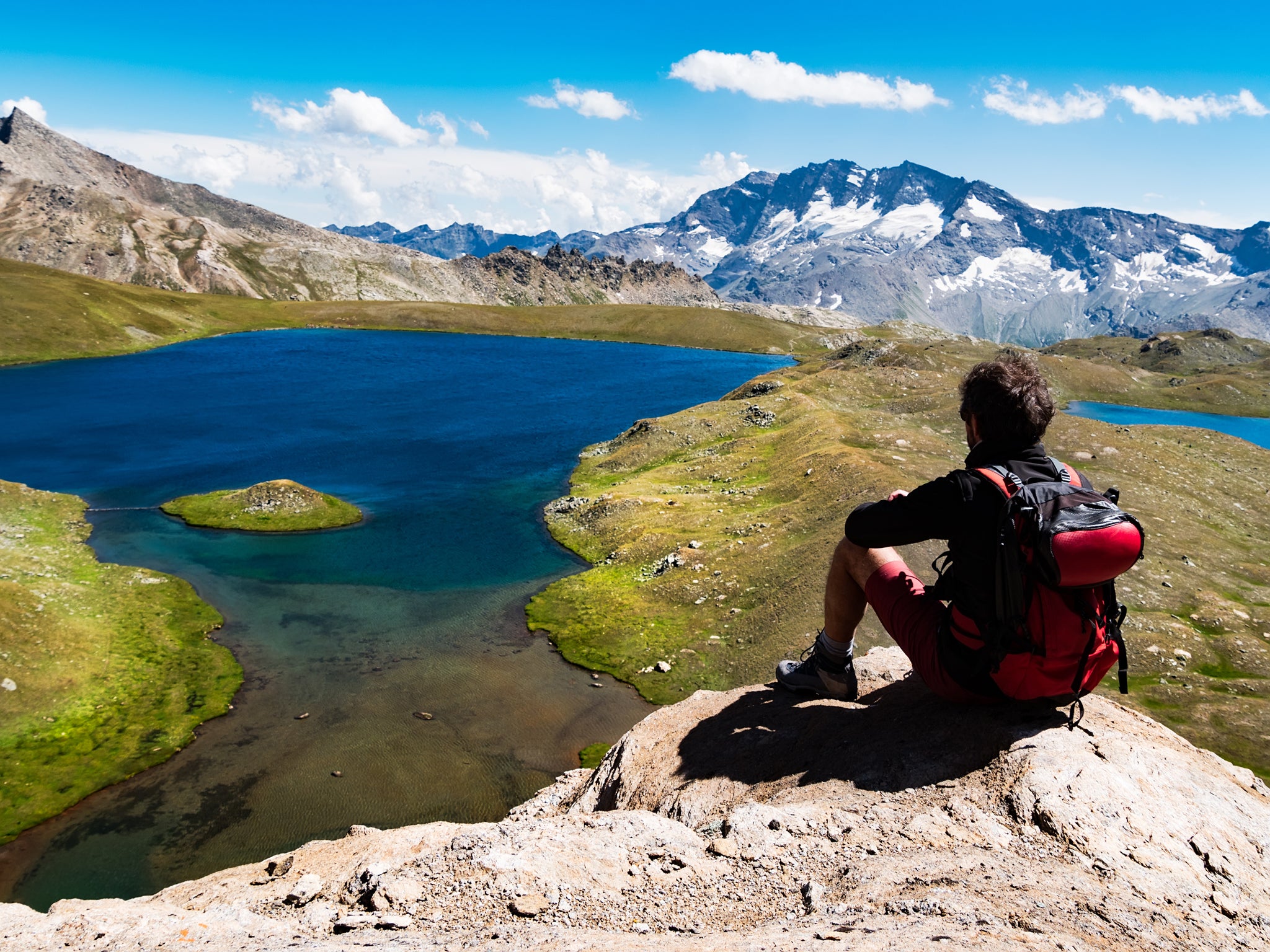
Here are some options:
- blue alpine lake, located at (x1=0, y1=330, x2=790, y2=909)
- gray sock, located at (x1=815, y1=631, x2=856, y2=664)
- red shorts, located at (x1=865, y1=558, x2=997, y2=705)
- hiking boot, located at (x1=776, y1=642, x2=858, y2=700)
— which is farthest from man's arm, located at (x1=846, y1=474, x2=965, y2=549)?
blue alpine lake, located at (x1=0, y1=330, x2=790, y2=909)

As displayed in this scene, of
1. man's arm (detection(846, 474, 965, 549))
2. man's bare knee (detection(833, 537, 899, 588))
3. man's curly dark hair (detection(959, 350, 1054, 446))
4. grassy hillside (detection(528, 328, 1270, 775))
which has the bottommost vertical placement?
grassy hillside (detection(528, 328, 1270, 775))

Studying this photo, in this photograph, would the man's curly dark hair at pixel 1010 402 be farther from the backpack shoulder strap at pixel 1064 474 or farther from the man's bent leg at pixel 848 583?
the man's bent leg at pixel 848 583

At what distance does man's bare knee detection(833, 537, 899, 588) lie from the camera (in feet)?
33.7

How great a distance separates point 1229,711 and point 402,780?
1199 inches

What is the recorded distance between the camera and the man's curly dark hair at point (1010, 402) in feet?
27.5

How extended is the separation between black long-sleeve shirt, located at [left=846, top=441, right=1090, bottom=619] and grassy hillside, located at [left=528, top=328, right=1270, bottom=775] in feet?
75.2

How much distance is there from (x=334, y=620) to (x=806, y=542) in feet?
87.5

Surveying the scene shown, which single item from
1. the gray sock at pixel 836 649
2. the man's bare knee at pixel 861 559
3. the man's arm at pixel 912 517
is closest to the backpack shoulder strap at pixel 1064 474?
the man's arm at pixel 912 517

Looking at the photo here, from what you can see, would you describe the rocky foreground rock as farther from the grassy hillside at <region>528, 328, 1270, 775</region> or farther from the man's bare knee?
the grassy hillside at <region>528, 328, 1270, 775</region>

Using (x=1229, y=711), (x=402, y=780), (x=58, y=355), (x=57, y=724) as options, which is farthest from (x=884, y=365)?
(x=58, y=355)

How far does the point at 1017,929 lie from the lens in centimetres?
631

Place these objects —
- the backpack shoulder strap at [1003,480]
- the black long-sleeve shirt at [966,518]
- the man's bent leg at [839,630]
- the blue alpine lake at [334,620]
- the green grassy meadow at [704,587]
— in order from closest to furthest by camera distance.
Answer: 1. the backpack shoulder strap at [1003,480]
2. the black long-sleeve shirt at [966,518]
3. the man's bent leg at [839,630]
4. the blue alpine lake at [334,620]
5. the green grassy meadow at [704,587]

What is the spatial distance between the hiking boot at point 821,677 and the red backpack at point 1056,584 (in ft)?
11.8

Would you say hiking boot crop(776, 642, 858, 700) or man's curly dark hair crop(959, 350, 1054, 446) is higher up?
man's curly dark hair crop(959, 350, 1054, 446)
